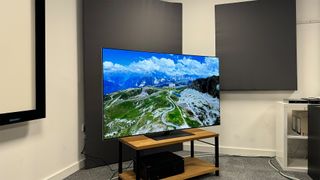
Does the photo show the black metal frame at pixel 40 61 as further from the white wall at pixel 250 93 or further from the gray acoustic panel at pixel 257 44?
the gray acoustic panel at pixel 257 44

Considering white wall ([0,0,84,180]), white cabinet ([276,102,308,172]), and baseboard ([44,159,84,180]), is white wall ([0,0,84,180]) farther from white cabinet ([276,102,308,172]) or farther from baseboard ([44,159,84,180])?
white cabinet ([276,102,308,172])

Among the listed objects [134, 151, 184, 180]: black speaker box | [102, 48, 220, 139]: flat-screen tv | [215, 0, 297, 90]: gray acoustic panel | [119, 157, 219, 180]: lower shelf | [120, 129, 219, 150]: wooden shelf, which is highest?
[215, 0, 297, 90]: gray acoustic panel

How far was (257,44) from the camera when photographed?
3061 mm

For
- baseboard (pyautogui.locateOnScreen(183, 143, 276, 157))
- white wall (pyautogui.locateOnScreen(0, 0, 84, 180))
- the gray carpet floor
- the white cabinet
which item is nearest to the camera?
white wall (pyautogui.locateOnScreen(0, 0, 84, 180))

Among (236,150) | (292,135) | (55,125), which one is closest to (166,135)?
(55,125)

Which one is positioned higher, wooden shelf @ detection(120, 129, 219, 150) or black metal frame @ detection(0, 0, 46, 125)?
black metal frame @ detection(0, 0, 46, 125)

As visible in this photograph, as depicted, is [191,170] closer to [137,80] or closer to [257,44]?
[137,80]

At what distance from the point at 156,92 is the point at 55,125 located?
1.09m

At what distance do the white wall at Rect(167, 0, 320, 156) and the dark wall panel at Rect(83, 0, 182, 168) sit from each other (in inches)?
18.3

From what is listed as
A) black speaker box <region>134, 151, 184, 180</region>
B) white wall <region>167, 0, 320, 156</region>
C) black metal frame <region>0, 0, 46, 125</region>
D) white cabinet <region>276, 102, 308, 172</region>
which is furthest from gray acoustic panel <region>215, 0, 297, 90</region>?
black metal frame <region>0, 0, 46, 125</region>

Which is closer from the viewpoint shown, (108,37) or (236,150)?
(108,37)

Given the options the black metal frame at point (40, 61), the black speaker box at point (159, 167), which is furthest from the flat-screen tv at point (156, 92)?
the black metal frame at point (40, 61)

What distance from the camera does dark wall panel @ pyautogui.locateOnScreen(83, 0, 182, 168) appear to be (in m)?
2.65

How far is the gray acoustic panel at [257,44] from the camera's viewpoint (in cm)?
294
